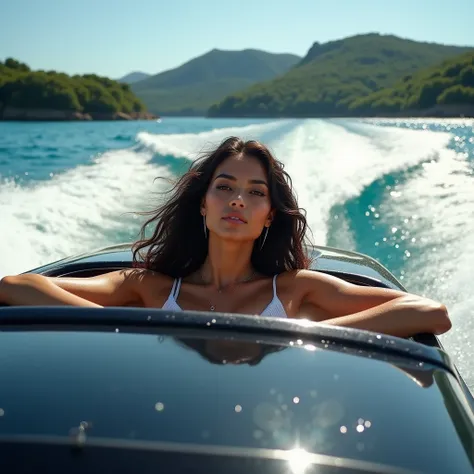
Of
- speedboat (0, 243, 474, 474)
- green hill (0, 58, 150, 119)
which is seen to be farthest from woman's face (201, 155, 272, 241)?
green hill (0, 58, 150, 119)

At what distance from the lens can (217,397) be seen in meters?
1.20

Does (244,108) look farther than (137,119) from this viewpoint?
Yes

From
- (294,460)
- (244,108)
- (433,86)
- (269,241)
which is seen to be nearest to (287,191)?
(269,241)

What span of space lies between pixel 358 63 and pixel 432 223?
145m

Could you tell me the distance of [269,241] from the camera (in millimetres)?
2539

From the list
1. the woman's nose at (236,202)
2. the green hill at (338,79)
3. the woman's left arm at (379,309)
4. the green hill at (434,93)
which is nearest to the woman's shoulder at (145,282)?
the woman's nose at (236,202)

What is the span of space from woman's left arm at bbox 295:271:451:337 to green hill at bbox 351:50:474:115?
271 ft

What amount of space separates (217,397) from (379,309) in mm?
880

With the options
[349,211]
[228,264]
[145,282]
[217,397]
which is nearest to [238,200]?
[228,264]

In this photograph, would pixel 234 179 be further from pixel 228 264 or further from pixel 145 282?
pixel 145 282

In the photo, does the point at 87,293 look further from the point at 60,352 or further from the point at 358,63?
the point at 358,63

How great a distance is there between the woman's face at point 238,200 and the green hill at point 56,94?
69804 millimetres

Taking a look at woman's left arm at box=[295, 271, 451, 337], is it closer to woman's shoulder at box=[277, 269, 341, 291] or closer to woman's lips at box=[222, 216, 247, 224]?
woman's shoulder at box=[277, 269, 341, 291]

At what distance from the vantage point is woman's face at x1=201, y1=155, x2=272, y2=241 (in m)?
2.31
